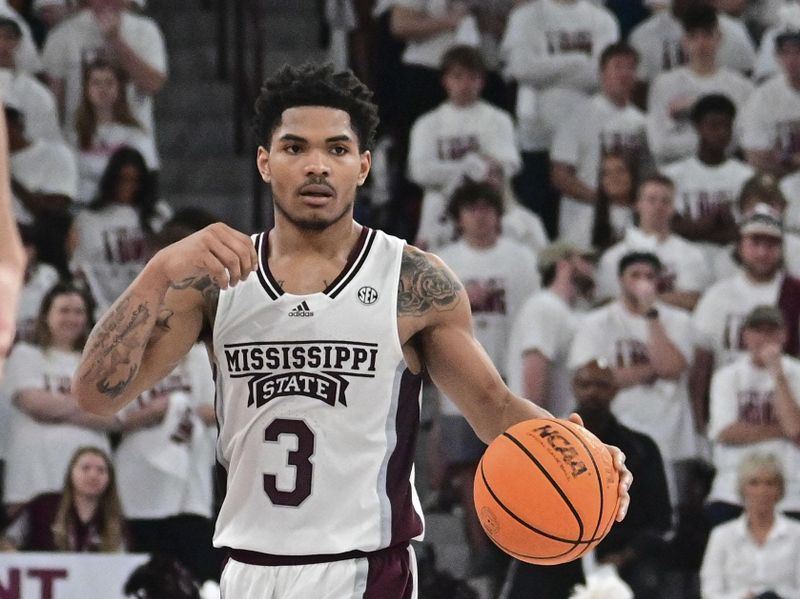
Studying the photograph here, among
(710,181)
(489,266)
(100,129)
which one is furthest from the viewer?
(100,129)

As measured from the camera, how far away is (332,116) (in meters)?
4.75

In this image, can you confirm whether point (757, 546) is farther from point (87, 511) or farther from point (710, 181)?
point (87, 511)

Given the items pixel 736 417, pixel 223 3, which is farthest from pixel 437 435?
pixel 223 3

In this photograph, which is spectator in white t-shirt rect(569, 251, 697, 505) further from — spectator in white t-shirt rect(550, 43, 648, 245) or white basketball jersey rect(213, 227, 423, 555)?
white basketball jersey rect(213, 227, 423, 555)

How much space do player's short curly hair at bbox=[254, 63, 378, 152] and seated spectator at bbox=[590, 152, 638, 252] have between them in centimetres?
537

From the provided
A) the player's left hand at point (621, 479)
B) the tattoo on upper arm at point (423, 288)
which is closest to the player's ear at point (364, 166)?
the tattoo on upper arm at point (423, 288)

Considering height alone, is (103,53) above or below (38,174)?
above

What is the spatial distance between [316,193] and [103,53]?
638cm

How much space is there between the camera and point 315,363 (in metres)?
4.60

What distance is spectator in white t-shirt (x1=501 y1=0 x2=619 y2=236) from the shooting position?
36.0ft

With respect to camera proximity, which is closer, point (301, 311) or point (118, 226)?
point (301, 311)

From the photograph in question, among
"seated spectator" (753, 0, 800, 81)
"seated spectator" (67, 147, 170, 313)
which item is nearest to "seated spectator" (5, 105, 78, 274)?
"seated spectator" (67, 147, 170, 313)

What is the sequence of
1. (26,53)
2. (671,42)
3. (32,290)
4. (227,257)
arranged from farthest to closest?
(671,42)
(26,53)
(32,290)
(227,257)

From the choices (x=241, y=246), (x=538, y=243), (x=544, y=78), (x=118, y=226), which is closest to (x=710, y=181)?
(x=538, y=243)
